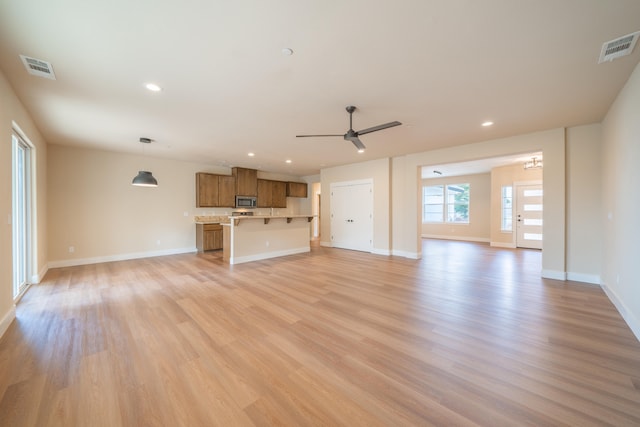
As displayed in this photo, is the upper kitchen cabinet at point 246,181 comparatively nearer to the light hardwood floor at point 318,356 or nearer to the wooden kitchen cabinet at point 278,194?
the wooden kitchen cabinet at point 278,194

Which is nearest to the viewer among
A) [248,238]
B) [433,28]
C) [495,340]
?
[433,28]

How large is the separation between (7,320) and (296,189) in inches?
318

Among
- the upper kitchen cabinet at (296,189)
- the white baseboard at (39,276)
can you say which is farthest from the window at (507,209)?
the white baseboard at (39,276)

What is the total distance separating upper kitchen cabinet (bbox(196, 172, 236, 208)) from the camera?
7.46m

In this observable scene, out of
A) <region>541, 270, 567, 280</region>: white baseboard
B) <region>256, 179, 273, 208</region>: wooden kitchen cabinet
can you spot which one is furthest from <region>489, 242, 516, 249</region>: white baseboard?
<region>256, 179, 273, 208</region>: wooden kitchen cabinet

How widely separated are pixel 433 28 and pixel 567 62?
1.59m

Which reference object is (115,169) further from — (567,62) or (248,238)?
(567,62)

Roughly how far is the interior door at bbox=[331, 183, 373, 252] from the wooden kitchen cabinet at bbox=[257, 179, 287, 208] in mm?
2244

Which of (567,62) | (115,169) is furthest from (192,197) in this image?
(567,62)

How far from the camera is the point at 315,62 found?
240 cm

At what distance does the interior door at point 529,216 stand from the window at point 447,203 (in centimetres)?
207

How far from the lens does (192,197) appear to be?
7.50 metres

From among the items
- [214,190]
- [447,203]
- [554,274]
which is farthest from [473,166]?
[214,190]

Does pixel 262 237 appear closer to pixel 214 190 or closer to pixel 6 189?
pixel 214 190
